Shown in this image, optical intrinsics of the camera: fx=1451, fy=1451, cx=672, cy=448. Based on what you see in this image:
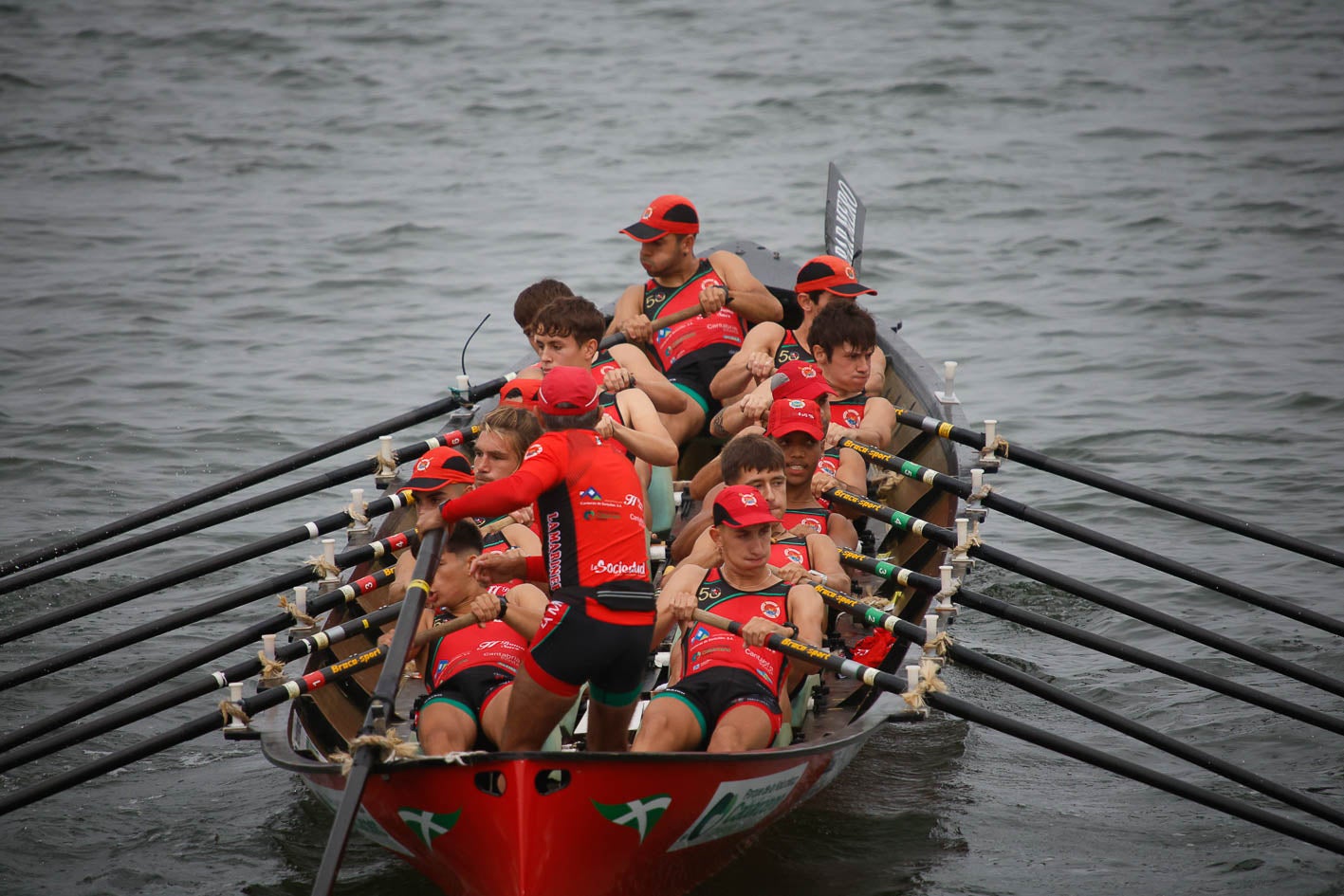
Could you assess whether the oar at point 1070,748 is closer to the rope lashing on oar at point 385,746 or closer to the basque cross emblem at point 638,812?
the basque cross emblem at point 638,812

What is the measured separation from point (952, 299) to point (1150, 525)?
242 inches

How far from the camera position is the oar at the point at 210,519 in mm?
7602

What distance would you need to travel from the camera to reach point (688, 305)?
9.06 metres

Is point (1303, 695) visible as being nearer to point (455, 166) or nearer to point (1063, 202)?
point (1063, 202)

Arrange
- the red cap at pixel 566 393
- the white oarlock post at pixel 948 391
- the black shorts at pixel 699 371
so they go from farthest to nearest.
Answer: the white oarlock post at pixel 948 391 < the black shorts at pixel 699 371 < the red cap at pixel 566 393

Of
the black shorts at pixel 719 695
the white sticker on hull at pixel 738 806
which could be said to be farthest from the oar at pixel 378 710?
the white sticker on hull at pixel 738 806

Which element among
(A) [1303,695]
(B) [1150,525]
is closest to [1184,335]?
(B) [1150,525]

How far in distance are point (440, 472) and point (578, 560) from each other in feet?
4.54

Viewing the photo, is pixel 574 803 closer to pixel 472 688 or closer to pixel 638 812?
pixel 638 812

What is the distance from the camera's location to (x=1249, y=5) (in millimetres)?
26484

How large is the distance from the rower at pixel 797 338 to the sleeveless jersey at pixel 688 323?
0.21 m

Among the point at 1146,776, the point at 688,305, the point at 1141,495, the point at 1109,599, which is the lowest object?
the point at 1146,776

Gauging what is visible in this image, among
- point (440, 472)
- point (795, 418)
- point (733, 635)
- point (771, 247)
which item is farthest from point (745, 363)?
point (771, 247)

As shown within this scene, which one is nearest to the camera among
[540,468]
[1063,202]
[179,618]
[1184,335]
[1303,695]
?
[540,468]
